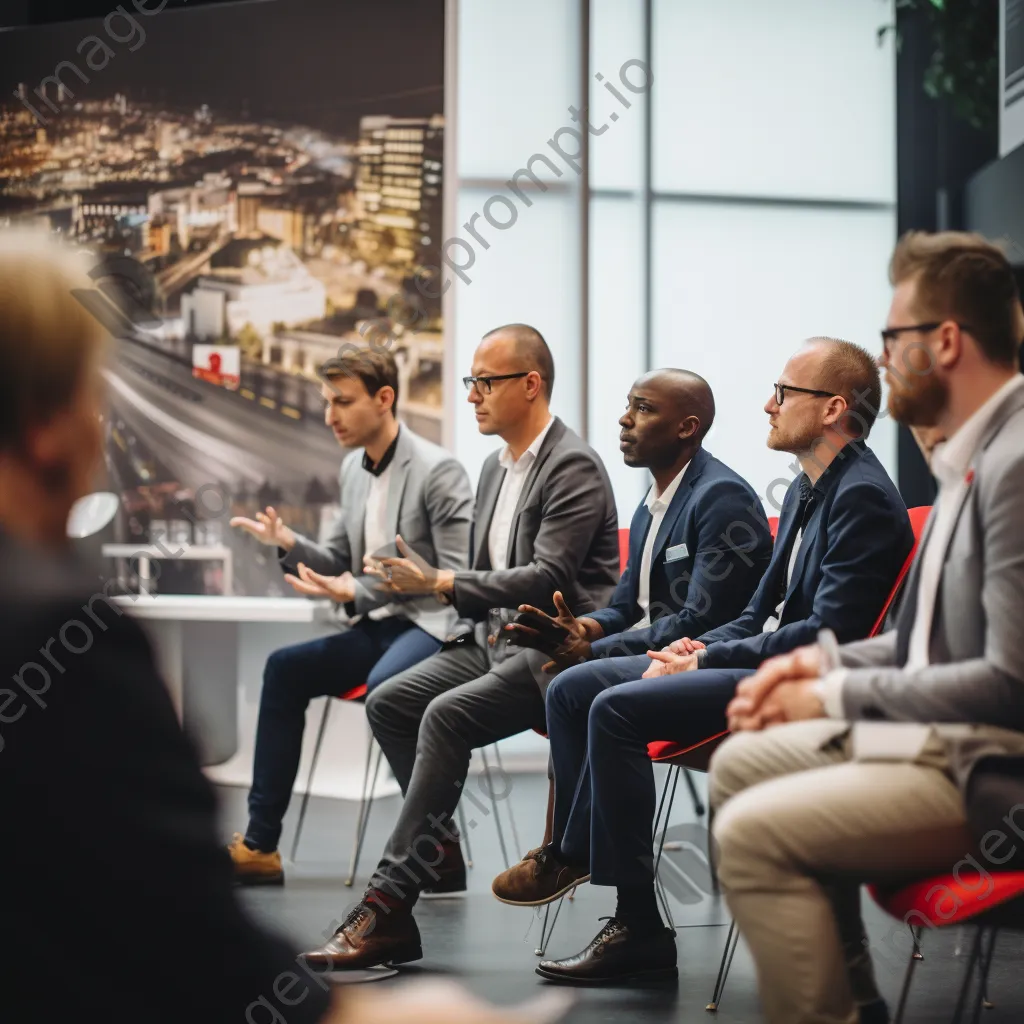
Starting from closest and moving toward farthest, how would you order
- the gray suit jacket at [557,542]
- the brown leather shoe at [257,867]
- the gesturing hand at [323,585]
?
the gray suit jacket at [557,542]
the brown leather shoe at [257,867]
the gesturing hand at [323,585]

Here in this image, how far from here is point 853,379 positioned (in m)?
2.91

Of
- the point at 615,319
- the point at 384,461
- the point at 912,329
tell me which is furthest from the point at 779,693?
the point at 615,319

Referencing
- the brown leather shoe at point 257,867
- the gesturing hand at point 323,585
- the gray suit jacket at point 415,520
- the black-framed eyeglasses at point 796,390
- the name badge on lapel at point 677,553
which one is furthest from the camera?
the gray suit jacket at point 415,520

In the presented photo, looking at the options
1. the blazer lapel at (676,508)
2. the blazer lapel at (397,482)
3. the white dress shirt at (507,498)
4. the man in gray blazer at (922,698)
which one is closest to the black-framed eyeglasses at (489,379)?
the white dress shirt at (507,498)

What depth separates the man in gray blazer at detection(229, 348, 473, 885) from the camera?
3.89m

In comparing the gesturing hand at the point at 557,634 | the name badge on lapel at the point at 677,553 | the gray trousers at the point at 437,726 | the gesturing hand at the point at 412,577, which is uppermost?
the name badge on lapel at the point at 677,553

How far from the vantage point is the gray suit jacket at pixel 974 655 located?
1.77m

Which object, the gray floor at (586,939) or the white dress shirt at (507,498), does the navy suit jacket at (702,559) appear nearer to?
the white dress shirt at (507,498)

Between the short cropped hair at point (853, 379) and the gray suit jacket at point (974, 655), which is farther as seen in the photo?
the short cropped hair at point (853, 379)

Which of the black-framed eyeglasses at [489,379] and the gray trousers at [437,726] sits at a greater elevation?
the black-framed eyeglasses at [489,379]

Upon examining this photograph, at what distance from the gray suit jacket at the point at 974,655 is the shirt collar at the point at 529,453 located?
1935 millimetres

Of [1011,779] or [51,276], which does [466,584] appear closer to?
[1011,779]

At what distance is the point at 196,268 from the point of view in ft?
19.2

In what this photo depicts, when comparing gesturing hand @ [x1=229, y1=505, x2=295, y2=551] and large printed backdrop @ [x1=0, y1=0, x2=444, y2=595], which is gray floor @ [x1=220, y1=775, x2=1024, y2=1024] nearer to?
gesturing hand @ [x1=229, y1=505, x2=295, y2=551]
